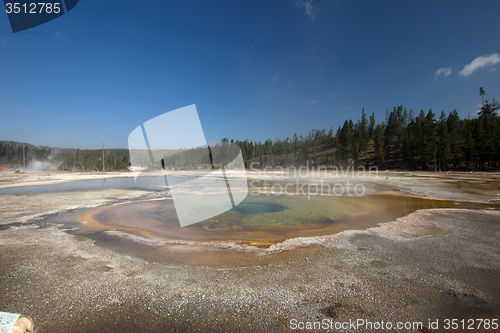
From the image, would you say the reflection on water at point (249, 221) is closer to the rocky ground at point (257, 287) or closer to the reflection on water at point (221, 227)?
the reflection on water at point (221, 227)

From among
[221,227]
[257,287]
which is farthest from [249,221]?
[257,287]

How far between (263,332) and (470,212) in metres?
13.7

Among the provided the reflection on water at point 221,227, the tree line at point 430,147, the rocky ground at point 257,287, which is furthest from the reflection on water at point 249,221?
Answer: the tree line at point 430,147

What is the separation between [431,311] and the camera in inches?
138

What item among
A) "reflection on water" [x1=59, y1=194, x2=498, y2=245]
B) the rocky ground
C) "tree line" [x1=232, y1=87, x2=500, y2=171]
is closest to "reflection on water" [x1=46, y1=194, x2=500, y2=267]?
"reflection on water" [x1=59, y1=194, x2=498, y2=245]

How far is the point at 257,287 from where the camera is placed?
4.20m

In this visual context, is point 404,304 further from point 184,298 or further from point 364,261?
point 184,298

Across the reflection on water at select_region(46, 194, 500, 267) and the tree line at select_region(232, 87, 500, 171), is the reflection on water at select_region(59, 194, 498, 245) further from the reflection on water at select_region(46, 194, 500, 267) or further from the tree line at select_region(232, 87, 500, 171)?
the tree line at select_region(232, 87, 500, 171)

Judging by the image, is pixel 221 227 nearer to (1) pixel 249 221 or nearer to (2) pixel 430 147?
(1) pixel 249 221

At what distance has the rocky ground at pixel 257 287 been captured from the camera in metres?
3.34

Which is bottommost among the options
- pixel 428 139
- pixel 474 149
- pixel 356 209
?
pixel 356 209

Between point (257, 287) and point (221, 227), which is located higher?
point (257, 287)

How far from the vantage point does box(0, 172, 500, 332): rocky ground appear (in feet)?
11.0

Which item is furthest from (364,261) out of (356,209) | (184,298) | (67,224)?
(67,224)
